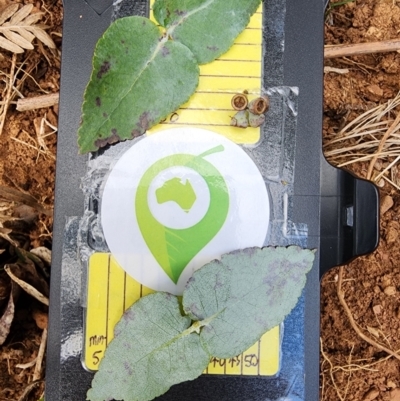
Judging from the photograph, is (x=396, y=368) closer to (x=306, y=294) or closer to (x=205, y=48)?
(x=306, y=294)

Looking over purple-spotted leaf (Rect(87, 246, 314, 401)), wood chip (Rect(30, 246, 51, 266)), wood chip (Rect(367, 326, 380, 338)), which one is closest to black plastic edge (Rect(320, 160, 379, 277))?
purple-spotted leaf (Rect(87, 246, 314, 401))

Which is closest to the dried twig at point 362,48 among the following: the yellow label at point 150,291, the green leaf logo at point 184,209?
the yellow label at point 150,291

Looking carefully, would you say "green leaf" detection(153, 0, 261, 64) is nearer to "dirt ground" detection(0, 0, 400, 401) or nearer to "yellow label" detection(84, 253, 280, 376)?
"dirt ground" detection(0, 0, 400, 401)

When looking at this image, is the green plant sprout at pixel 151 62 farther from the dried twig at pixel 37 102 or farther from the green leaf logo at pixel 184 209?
the dried twig at pixel 37 102

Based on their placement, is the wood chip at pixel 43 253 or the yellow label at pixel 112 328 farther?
the wood chip at pixel 43 253

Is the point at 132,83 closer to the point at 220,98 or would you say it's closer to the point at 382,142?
the point at 220,98

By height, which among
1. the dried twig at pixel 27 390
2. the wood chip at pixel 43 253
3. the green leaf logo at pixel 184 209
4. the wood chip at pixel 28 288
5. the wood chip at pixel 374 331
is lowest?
the dried twig at pixel 27 390

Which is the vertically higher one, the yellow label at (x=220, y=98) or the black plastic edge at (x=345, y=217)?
the yellow label at (x=220, y=98)
